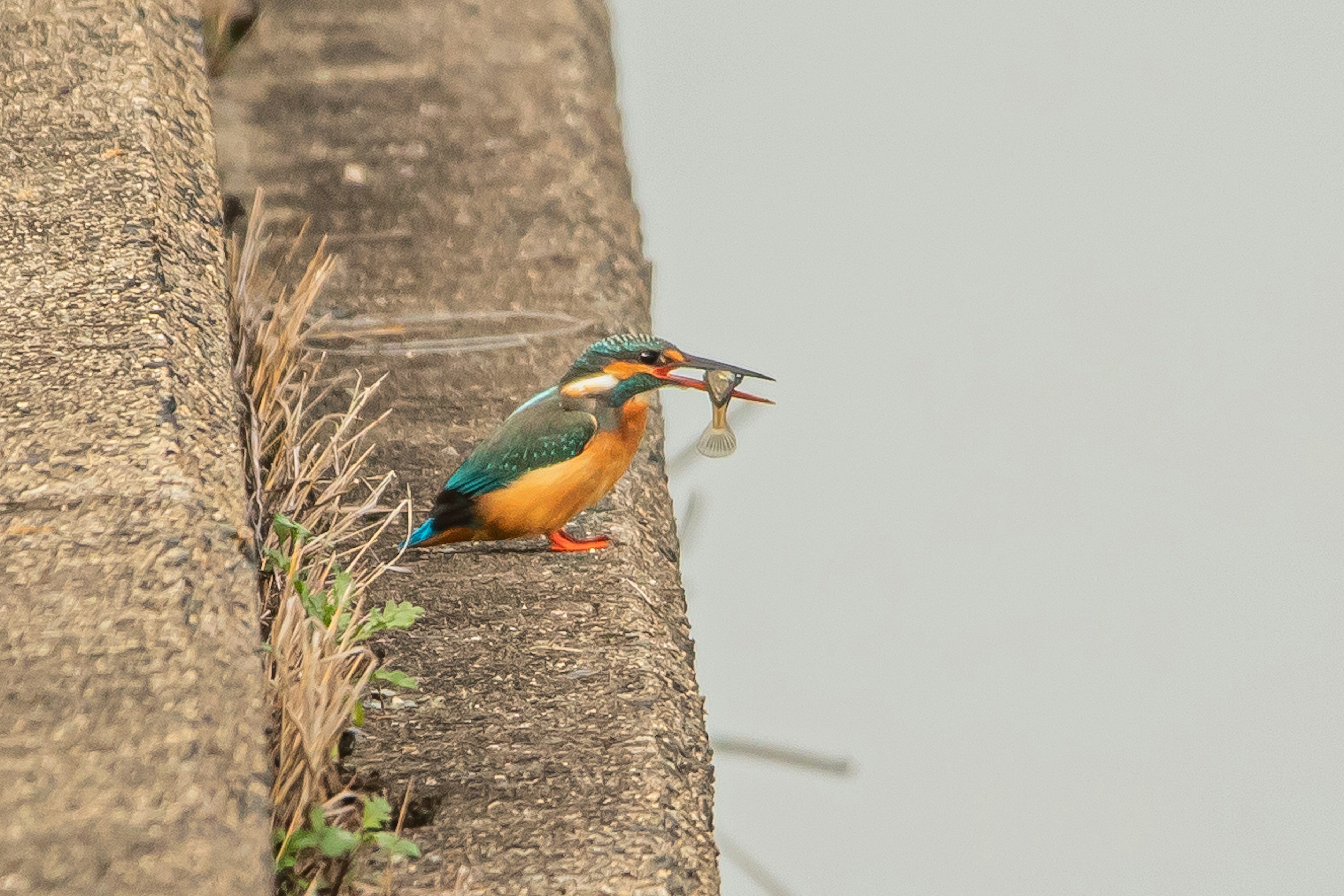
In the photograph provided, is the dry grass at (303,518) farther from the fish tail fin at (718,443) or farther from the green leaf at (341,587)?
the fish tail fin at (718,443)

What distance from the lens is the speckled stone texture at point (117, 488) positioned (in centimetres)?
191

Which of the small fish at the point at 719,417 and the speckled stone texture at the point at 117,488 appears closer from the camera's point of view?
the speckled stone texture at the point at 117,488

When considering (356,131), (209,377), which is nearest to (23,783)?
(209,377)

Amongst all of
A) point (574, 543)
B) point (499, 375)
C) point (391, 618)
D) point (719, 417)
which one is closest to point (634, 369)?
point (719, 417)

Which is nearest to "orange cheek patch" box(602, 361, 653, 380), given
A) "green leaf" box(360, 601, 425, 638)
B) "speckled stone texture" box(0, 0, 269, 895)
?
"green leaf" box(360, 601, 425, 638)

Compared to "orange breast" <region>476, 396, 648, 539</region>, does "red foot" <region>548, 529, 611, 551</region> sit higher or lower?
lower

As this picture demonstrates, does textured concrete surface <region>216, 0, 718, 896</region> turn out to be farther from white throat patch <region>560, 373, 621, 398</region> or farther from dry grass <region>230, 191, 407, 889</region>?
white throat patch <region>560, 373, 621, 398</region>

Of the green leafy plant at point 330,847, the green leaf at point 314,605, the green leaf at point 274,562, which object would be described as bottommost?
the green leafy plant at point 330,847

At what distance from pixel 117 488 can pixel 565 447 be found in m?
0.80

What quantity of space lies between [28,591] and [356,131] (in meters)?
2.31

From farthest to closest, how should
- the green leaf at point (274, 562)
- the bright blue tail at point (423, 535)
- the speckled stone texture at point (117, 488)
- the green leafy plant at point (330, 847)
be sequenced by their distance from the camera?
the bright blue tail at point (423, 535) → the green leaf at point (274, 562) → the green leafy plant at point (330, 847) → the speckled stone texture at point (117, 488)

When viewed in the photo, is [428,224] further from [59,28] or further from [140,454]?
[140,454]

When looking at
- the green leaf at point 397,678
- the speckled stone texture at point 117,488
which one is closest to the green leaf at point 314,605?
the green leaf at point 397,678

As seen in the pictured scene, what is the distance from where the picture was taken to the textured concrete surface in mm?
2488
